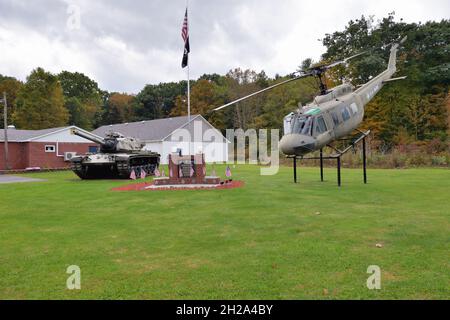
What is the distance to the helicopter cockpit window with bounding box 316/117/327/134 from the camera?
43.4 ft

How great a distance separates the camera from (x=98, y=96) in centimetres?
7869

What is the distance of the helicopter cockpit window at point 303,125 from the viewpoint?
13.1 m

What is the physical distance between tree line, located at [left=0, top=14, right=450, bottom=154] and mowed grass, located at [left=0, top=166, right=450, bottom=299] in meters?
9.64

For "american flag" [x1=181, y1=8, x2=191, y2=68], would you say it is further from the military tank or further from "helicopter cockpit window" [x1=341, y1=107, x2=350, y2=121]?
"helicopter cockpit window" [x1=341, y1=107, x2=350, y2=121]

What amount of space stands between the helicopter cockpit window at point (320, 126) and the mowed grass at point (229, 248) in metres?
2.82

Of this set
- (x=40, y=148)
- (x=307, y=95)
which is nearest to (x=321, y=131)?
(x=40, y=148)

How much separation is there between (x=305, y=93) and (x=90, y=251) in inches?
1737

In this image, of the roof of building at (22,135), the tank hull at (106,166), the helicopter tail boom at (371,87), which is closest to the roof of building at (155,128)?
the roof of building at (22,135)

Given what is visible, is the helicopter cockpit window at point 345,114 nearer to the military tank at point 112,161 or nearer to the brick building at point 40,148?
the military tank at point 112,161

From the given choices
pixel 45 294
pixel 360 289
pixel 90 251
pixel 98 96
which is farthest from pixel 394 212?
pixel 98 96

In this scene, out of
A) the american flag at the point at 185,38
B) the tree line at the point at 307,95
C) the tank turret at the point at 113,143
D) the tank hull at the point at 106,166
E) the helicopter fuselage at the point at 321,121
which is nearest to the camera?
the helicopter fuselage at the point at 321,121


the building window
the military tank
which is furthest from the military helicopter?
the building window

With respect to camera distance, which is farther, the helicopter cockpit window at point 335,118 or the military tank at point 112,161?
the military tank at point 112,161

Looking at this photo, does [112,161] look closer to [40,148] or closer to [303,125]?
[303,125]
